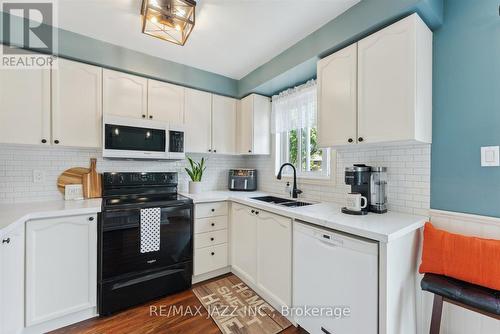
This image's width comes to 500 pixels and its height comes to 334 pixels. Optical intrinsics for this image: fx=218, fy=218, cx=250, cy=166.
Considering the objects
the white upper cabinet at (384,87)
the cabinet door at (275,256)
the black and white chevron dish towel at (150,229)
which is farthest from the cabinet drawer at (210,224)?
the white upper cabinet at (384,87)

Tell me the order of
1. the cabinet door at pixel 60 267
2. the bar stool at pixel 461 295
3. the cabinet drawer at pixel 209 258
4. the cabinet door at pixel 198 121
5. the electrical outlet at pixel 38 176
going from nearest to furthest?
the bar stool at pixel 461 295 → the cabinet door at pixel 60 267 → the electrical outlet at pixel 38 176 → the cabinet drawer at pixel 209 258 → the cabinet door at pixel 198 121

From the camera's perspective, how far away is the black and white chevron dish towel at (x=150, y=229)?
1904mm

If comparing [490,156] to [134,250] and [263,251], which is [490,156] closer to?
[263,251]

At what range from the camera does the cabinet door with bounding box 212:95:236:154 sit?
2.79m

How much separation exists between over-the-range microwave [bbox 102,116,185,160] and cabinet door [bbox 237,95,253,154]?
0.80 meters

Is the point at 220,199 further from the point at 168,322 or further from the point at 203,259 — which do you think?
the point at 168,322

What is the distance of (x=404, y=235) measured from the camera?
127 cm

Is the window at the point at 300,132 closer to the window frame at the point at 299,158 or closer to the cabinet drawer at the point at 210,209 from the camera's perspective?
the window frame at the point at 299,158

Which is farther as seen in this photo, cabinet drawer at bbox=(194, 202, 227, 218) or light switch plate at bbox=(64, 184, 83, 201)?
cabinet drawer at bbox=(194, 202, 227, 218)

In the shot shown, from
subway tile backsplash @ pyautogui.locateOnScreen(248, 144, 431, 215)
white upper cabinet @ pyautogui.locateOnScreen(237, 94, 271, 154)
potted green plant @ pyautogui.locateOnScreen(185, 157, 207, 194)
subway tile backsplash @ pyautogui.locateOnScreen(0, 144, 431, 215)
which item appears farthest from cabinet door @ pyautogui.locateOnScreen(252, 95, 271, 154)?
subway tile backsplash @ pyautogui.locateOnScreen(248, 144, 431, 215)

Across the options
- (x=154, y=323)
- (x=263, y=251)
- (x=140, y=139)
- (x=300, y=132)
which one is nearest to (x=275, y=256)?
(x=263, y=251)

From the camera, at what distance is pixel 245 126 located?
287cm

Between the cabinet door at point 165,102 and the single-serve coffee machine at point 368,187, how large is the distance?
6.22ft

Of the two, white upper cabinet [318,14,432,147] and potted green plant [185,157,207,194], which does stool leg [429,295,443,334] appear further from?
potted green plant [185,157,207,194]
